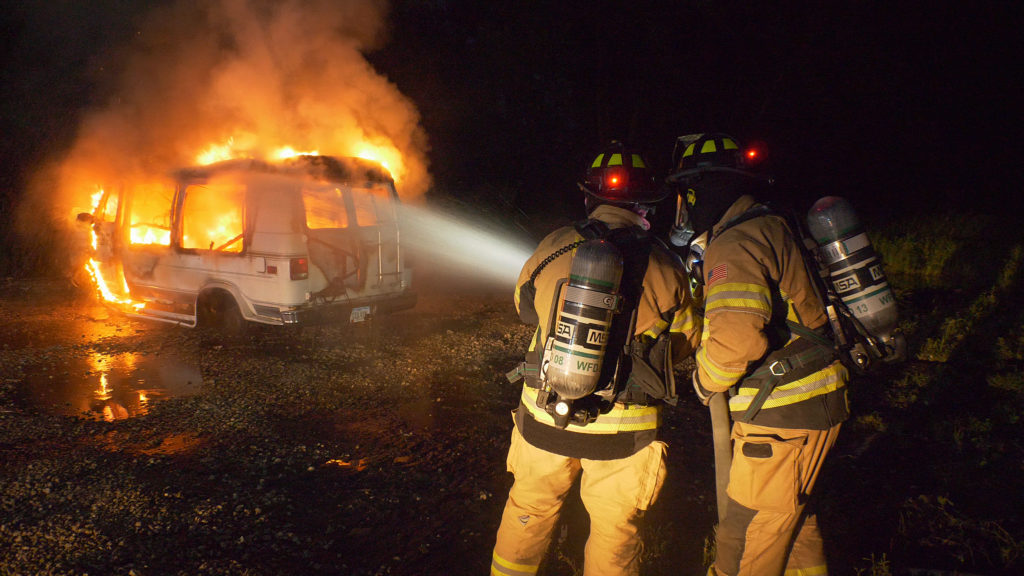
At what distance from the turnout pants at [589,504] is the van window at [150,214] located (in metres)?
6.57

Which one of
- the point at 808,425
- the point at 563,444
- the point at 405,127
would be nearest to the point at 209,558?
the point at 563,444

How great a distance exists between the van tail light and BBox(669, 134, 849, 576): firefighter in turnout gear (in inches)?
187

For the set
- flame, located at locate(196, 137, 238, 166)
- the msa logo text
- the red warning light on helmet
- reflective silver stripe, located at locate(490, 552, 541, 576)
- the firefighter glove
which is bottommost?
reflective silver stripe, located at locate(490, 552, 541, 576)

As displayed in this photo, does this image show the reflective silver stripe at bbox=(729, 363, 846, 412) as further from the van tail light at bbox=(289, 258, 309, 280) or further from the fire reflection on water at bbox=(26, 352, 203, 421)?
the van tail light at bbox=(289, 258, 309, 280)

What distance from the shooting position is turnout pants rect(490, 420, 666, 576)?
7.43 ft

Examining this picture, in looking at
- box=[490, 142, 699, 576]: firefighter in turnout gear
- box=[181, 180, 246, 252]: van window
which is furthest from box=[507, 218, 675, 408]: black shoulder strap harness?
box=[181, 180, 246, 252]: van window

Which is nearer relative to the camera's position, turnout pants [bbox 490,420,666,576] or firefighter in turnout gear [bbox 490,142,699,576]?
firefighter in turnout gear [bbox 490,142,699,576]

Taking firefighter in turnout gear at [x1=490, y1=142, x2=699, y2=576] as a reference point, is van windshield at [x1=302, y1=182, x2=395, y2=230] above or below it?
above

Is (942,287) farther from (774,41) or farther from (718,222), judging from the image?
(774,41)

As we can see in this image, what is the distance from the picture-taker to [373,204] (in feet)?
22.3

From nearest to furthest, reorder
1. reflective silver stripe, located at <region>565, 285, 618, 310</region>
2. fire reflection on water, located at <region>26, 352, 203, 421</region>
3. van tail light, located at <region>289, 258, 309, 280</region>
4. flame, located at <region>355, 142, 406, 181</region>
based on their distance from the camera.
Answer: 1. reflective silver stripe, located at <region>565, 285, 618, 310</region>
2. fire reflection on water, located at <region>26, 352, 203, 421</region>
3. van tail light, located at <region>289, 258, 309, 280</region>
4. flame, located at <region>355, 142, 406, 181</region>

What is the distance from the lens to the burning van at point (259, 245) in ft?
19.7

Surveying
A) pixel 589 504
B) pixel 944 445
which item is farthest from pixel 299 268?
pixel 944 445

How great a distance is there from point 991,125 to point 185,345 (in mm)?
18873
